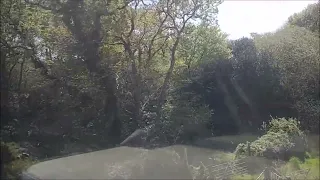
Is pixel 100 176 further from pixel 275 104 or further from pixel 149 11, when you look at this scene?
pixel 275 104

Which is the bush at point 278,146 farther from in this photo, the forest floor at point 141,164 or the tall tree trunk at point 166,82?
Result: the tall tree trunk at point 166,82

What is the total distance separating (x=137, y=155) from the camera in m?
8.70

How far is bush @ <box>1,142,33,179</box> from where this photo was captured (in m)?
6.09

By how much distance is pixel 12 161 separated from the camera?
20.7 ft

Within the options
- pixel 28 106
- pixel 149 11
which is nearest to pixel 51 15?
pixel 28 106

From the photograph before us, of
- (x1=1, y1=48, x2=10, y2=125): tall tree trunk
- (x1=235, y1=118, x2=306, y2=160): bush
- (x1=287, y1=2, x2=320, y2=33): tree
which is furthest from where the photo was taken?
(x1=287, y1=2, x2=320, y2=33): tree

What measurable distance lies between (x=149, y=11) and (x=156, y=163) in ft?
21.9

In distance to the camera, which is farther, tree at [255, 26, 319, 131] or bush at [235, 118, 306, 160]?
tree at [255, 26, 319, 131]

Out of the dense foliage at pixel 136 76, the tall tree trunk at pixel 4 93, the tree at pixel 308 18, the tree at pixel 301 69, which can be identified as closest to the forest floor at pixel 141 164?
the dense foliage at pixel 136 76

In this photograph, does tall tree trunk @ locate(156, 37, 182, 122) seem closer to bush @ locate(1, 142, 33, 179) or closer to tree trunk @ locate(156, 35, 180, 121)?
tree trunk @ locate(156, 35, 180, 121)

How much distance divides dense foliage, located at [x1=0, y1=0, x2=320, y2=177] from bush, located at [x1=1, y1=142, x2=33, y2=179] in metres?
0.64

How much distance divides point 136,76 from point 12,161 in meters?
6.68

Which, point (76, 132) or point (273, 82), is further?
point (273, 82)

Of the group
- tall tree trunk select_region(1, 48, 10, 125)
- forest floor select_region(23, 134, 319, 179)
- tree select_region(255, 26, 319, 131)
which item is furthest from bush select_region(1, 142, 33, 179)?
tree select_region(255, 26, 319, 131)
